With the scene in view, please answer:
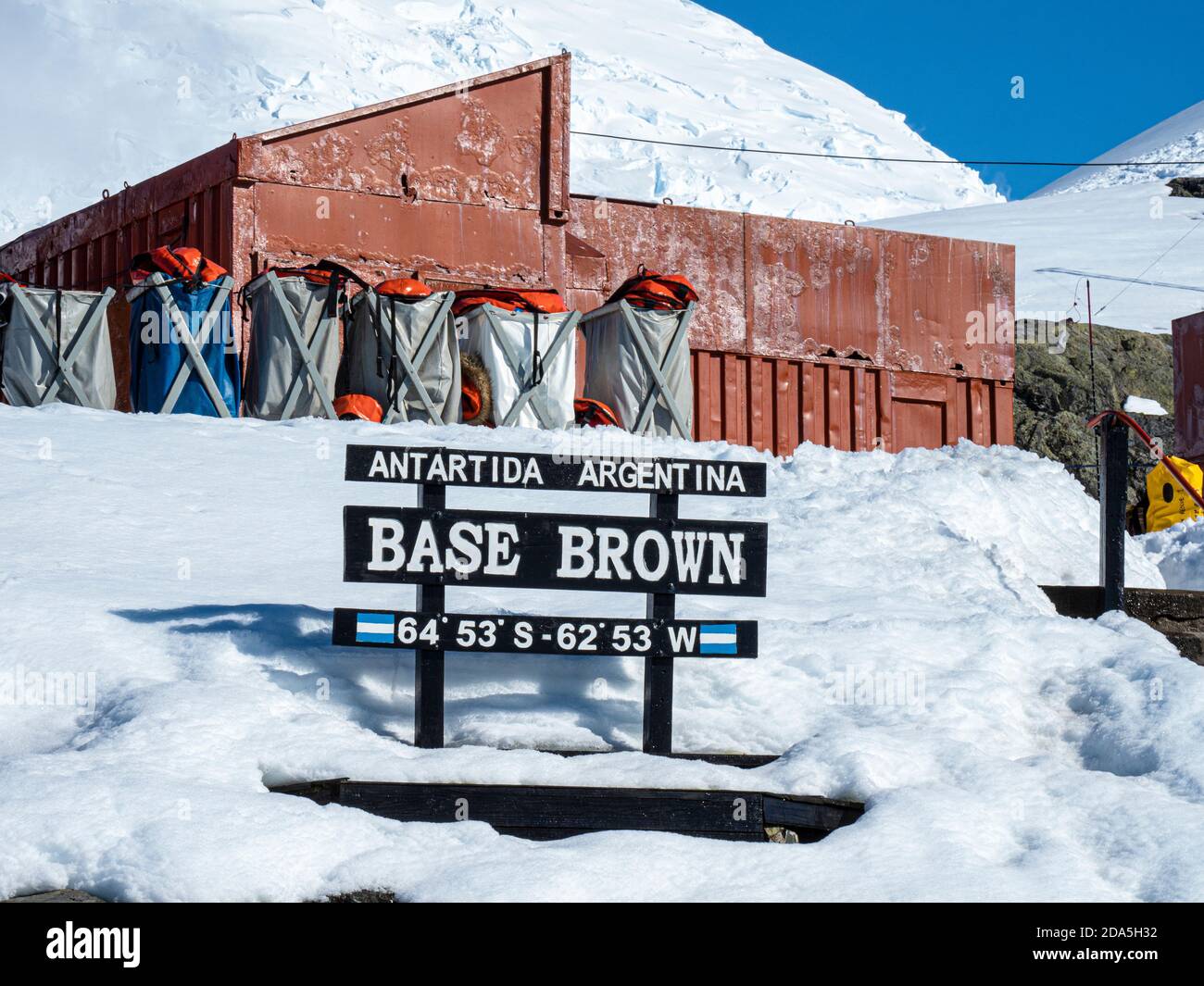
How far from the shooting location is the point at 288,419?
1134 centimetres

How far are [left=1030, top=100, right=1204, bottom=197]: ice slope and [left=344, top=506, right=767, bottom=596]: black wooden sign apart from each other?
79994mm

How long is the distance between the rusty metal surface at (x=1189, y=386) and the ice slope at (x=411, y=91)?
77.6 meters

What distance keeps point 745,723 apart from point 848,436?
38.2 feet

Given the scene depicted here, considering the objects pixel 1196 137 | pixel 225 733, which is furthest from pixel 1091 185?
pixel 225 733

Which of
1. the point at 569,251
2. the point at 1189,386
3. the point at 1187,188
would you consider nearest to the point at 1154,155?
the point at 1187,188

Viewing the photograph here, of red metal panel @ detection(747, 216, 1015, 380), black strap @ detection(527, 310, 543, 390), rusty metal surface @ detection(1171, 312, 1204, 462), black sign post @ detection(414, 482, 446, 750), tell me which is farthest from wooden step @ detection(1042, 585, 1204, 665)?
rusty metal surface @ detection(1171, 312, 1204, 462)

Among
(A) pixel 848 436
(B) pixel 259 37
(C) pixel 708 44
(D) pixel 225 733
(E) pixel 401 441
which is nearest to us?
(D) pixel 225 733

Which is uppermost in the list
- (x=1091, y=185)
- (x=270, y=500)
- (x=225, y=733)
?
(x=1091, y=185)

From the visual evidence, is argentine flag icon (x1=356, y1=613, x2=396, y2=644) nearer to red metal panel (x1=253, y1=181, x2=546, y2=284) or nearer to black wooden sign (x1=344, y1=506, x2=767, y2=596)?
black wooden sign (x1=344, y1=506, x2=767, y2=596)

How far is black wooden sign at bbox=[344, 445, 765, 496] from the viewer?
19.6ft

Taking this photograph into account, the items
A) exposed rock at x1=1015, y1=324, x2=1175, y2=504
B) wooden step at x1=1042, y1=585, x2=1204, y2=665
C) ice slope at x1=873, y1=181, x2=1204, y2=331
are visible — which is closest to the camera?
wooden step at x1=1042, y1=585, x2=1204, y2=665

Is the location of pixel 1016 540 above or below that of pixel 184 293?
below

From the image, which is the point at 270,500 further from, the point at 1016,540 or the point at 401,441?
the point at 1016,540

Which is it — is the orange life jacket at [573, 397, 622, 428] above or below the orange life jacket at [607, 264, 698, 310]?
below
